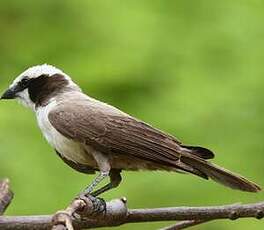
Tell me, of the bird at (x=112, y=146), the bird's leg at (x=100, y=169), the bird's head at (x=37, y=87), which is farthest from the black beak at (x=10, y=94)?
the bird's leg at (x=100, y=169)

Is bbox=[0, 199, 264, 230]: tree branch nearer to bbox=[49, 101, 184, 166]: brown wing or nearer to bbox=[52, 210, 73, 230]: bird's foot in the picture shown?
bbox=[49, 101, 184, 166]: brown wing

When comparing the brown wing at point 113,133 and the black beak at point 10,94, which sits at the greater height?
the brown wing at point 113,133

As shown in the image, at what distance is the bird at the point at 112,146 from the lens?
87.0 inches

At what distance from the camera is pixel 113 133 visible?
228 cm

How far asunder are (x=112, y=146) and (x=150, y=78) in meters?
1.23

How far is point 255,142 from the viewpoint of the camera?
3295 millimetres

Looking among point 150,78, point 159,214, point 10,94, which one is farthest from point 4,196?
point 150,78

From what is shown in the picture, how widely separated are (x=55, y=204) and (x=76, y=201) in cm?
129

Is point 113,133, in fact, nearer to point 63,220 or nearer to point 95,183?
point 95,183

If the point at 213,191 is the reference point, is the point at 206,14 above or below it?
above

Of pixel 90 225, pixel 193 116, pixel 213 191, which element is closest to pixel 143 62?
pixel 193 116

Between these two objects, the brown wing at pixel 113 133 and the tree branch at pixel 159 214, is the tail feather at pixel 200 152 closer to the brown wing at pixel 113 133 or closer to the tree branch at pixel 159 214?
the brown wing at pixel 113 133

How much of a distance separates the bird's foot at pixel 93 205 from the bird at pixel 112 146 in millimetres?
83

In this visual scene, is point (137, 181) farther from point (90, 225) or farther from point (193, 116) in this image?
point (90, 225)
